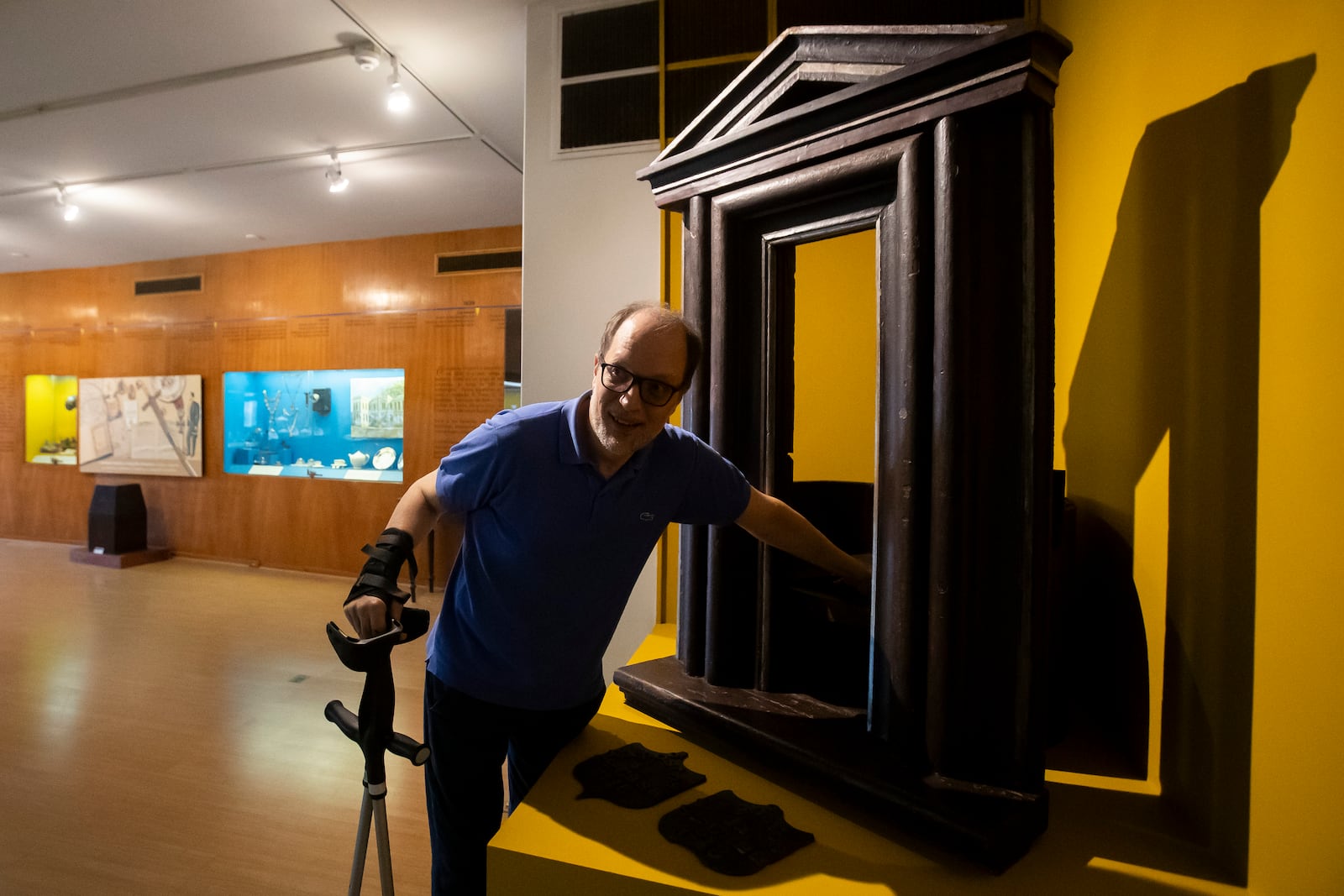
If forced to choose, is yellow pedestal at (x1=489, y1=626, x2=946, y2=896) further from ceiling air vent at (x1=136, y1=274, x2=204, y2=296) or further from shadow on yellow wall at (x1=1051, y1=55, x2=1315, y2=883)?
ceiling air vent at (x1=136, y1=274, x2=204, y2=296)

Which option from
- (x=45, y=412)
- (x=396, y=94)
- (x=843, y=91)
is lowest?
(x=45, y=412)

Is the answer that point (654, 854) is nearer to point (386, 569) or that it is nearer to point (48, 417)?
point (386, 569)

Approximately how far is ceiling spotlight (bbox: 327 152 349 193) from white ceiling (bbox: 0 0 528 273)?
63 millimetres

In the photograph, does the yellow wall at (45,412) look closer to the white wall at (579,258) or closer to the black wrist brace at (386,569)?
the white wall at (579,258)

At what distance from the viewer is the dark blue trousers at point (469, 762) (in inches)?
60.3

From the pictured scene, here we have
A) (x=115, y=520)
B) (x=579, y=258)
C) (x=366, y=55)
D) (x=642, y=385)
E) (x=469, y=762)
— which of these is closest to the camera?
(x=642, y=385)

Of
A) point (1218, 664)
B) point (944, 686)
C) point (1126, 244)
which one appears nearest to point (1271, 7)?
point (1126, 244)

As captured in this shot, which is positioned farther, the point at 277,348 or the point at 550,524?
the point at 277,348

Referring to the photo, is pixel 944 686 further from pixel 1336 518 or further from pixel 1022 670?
pixel 1336 518

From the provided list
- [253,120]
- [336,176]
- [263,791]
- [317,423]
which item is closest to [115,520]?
[317,423]

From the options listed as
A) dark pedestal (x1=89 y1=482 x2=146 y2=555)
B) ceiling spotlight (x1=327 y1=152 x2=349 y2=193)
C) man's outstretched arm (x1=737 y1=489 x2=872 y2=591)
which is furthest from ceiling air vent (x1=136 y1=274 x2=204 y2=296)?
man's outstretched arm (x1=737 y1=489 x2=872 y2=591)

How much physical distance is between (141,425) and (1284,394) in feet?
32.9

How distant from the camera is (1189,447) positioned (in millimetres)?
1098

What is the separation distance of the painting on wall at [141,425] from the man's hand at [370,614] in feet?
26.5
